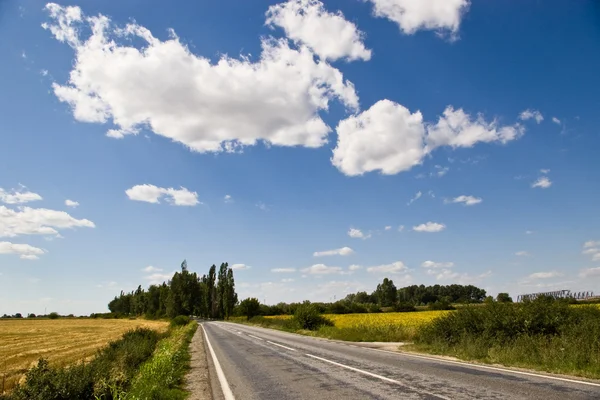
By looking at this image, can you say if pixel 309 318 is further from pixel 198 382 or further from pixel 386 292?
pixel 386 292

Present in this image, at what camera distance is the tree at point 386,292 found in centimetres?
10856

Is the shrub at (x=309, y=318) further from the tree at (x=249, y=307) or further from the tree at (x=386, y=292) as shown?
the tree at (x=386, y=292)

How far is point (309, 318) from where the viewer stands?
38938mm

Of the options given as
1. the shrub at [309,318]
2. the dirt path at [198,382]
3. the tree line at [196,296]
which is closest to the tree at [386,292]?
the tree line at [196,296]

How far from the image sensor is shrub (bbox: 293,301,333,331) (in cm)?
3866

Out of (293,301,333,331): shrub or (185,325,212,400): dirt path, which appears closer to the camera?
(185,325,212,400): dirt path

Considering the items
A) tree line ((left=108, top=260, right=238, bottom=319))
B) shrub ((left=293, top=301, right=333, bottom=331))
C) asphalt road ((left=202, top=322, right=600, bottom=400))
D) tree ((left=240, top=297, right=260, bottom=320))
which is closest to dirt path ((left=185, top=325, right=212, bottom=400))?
asphalt road ((left=202, top=322, right=600, bottom=400))

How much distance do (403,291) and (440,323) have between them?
468ft

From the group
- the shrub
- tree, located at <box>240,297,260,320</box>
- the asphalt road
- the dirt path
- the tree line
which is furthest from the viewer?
the tree line

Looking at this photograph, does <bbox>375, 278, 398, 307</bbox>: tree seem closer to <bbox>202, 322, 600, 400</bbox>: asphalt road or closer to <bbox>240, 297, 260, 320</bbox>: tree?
<bbox>240, 297, 260, 320</bbox>: tree

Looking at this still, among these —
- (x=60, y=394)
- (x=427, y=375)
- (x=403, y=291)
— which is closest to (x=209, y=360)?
(x=60, y=394)

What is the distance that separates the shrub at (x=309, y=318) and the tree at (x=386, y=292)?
241 ft

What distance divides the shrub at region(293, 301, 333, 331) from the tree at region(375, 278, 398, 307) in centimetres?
7358

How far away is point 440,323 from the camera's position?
1831 cm
